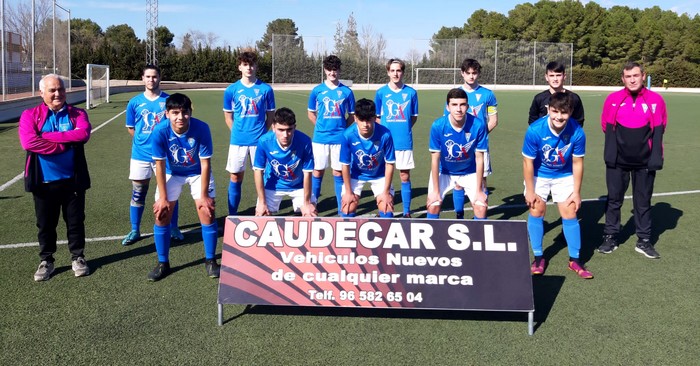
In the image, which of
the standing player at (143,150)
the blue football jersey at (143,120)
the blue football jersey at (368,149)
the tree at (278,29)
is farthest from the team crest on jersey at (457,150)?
the tree at (278,29)

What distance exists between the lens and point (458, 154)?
5.85 metres

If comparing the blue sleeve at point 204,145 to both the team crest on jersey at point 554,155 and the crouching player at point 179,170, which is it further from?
the team crest on jersey at point 554,155

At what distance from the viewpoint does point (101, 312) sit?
14.4ft

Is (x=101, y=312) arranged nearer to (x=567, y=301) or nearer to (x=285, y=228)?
(x=285, y=228)

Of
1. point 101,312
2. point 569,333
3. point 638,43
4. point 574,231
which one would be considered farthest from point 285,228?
point 638,43

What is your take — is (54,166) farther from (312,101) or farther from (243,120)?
(312,101)

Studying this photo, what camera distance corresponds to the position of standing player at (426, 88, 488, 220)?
5539mm

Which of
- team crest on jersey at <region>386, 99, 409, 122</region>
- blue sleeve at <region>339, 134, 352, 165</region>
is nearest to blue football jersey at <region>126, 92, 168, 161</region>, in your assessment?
blue sleeve at <region>339, 134, 352, 165</region>

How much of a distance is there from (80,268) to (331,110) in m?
3.55

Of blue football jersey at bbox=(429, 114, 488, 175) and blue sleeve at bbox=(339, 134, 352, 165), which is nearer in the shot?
blue sleeve at bbox=(339, 134, 352, 165)

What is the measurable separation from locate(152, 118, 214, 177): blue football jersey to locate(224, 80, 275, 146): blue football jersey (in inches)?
70.7

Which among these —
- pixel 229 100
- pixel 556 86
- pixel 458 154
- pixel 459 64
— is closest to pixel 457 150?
pixel 458 154

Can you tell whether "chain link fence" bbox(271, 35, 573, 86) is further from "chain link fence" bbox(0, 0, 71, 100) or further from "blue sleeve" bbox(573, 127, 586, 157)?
"blue sleeve" bbox(573, 127, 586, 157)

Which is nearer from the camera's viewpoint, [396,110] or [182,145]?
[182,145]
